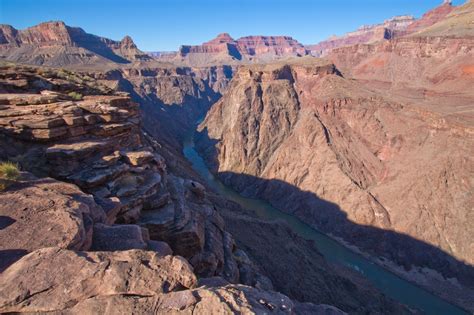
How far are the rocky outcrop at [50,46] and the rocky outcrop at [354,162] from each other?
267 feet

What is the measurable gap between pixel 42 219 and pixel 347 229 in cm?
4148

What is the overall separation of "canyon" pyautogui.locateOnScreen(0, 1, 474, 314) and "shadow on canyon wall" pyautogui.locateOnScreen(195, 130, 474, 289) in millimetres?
188

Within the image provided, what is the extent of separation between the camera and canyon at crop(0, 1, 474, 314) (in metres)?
7.24

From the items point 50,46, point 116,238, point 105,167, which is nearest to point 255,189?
point 105,167

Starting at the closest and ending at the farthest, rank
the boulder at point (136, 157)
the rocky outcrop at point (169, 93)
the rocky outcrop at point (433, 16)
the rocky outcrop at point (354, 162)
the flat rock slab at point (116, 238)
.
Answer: the flat rock slab at point (116, 238), the boulder at point (136, 157), the rocky outcrop at point (354, 162), the rocky outcrop at point (169, 93), the rocky outcrop at point (433, 16)

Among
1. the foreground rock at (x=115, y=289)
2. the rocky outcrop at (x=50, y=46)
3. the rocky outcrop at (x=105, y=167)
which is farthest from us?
the rocky outcrop at (x=50, y=46)

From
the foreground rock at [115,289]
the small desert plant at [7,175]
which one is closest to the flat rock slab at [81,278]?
the foreground rock at [115,289]

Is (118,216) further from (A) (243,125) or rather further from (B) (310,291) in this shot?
(A) (243,125)

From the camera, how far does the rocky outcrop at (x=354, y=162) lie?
1529 inches

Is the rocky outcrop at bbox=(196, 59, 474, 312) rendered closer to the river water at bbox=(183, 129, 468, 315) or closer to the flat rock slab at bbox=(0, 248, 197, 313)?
the river water at bbox=(183, 129, 468, 315)

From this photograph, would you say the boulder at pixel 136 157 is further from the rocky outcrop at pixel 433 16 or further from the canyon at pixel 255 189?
the rocky outcrop at pixel 433 16

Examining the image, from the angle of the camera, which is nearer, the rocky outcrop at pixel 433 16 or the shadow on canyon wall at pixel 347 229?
the shadow on canyon wall at pixel 347 229

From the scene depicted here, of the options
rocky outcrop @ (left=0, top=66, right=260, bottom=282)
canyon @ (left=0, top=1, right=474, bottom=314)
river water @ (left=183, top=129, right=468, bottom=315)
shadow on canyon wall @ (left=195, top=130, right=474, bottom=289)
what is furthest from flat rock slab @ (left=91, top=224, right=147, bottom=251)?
shadow on canyon wall @ (left=195, top=130, right=474, bottom=289)

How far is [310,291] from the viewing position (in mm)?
21641
